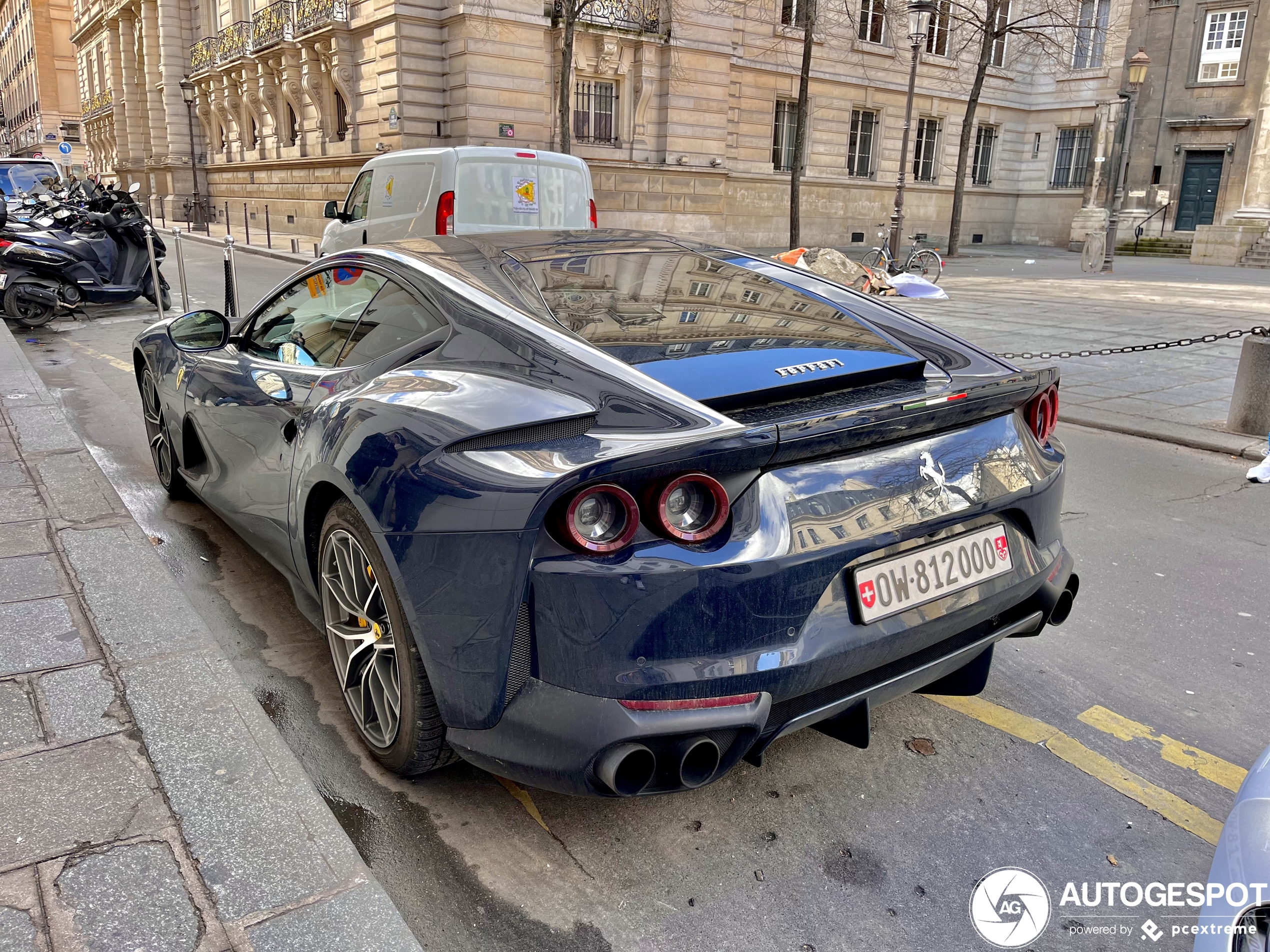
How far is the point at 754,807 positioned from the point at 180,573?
9.31 ft

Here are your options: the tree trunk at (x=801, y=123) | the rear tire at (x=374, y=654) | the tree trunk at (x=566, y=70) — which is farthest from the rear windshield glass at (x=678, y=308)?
the tree trunk at (x=801, y=123)

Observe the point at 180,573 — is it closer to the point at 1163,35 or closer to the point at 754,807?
the point at 754,807

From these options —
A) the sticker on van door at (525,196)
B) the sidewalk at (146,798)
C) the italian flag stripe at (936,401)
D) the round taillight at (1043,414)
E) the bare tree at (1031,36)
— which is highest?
the bare tree at (1031,36)

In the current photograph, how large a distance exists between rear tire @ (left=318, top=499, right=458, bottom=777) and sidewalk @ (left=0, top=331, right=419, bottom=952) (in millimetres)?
262

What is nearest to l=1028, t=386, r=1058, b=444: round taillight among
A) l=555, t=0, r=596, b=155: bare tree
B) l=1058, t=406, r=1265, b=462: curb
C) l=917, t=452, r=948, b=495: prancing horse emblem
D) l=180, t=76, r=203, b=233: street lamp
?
l=917, t=452, r=948, b=495: prancing horse emblem

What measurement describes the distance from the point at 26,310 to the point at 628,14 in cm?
1995

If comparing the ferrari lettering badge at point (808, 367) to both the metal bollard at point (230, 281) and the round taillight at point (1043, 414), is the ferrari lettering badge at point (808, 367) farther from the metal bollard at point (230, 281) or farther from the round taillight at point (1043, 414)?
the metal bollard at point (230, 281)

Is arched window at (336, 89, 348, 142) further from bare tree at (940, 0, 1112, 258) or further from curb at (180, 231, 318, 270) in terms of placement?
bare tree at (940, 0, 1112, 258)

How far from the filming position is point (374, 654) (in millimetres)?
2744

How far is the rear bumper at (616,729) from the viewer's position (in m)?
2.13

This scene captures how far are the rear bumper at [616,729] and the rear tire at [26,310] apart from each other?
38.8 feet

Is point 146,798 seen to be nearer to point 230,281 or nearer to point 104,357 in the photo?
point 104,357

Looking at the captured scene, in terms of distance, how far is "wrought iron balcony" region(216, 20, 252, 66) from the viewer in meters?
34.0
